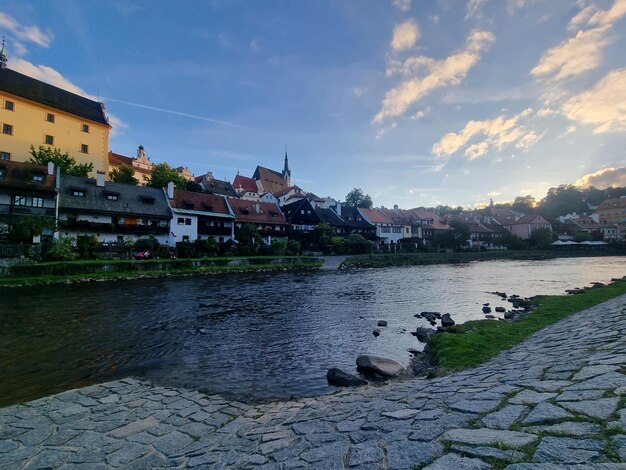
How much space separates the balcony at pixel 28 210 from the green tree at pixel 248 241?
20151 mm

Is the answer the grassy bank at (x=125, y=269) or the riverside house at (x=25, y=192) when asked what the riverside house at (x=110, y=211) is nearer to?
the riverside house at (x=25, y=192)

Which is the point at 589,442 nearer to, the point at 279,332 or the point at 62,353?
the point at 279,332

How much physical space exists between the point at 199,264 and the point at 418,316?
24839 millimetres

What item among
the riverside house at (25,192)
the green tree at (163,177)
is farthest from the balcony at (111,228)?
the green tree at (163,177)

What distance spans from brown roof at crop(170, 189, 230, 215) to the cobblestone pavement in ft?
128

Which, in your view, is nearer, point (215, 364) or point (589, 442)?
point (589, 442)

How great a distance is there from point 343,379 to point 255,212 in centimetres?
4633

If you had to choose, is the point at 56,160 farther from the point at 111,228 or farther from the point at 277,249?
the point at 277,249

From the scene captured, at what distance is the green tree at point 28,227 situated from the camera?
2650cm

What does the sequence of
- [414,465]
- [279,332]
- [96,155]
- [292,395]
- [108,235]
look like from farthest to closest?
[96,155]
[108,235]
[279,332]
[292,395]
[414,465]

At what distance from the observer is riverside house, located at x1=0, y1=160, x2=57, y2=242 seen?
2928cm

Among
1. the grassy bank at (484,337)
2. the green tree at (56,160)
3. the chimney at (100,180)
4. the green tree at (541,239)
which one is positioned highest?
the green tree at (56,160)

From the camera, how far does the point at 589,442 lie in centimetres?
258

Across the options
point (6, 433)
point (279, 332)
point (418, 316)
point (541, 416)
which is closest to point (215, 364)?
point (279, 332)
